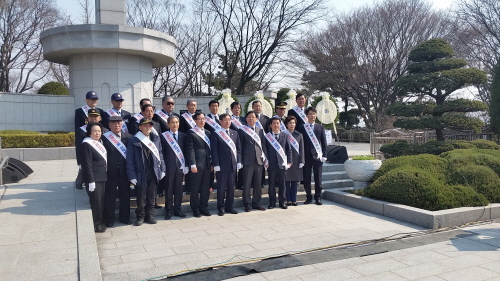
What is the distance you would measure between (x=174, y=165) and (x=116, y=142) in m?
0.95

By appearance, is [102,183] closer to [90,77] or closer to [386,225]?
[386,225]

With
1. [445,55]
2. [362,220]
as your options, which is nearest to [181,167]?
[362,220]

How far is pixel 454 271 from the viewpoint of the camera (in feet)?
13.1

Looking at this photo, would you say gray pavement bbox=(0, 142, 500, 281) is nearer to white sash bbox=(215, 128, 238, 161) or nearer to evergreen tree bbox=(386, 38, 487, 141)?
white sash bbox=(215, 128, 238, 161)

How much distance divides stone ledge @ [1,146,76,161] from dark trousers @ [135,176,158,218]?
8.22 meters

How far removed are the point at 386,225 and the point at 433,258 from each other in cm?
153

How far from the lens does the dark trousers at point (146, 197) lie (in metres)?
5.78

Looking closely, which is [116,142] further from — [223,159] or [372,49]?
[372,49]

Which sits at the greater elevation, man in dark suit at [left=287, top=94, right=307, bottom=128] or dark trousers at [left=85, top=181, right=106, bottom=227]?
man in dark suit at [left=287, top=94, right=307, bottom=128]

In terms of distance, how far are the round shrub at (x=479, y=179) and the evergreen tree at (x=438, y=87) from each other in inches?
157

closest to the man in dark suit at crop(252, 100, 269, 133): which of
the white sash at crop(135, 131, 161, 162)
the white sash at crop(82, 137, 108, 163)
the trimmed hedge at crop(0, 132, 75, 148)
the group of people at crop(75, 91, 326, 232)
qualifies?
the group of people at crop(75, 91, 326, 232)

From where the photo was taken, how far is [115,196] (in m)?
5.77

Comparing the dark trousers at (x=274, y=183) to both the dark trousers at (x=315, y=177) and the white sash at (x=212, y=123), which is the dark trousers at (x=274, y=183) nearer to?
the dark trousers at (x=315, y=177)

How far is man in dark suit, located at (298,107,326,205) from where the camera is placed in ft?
24.2
